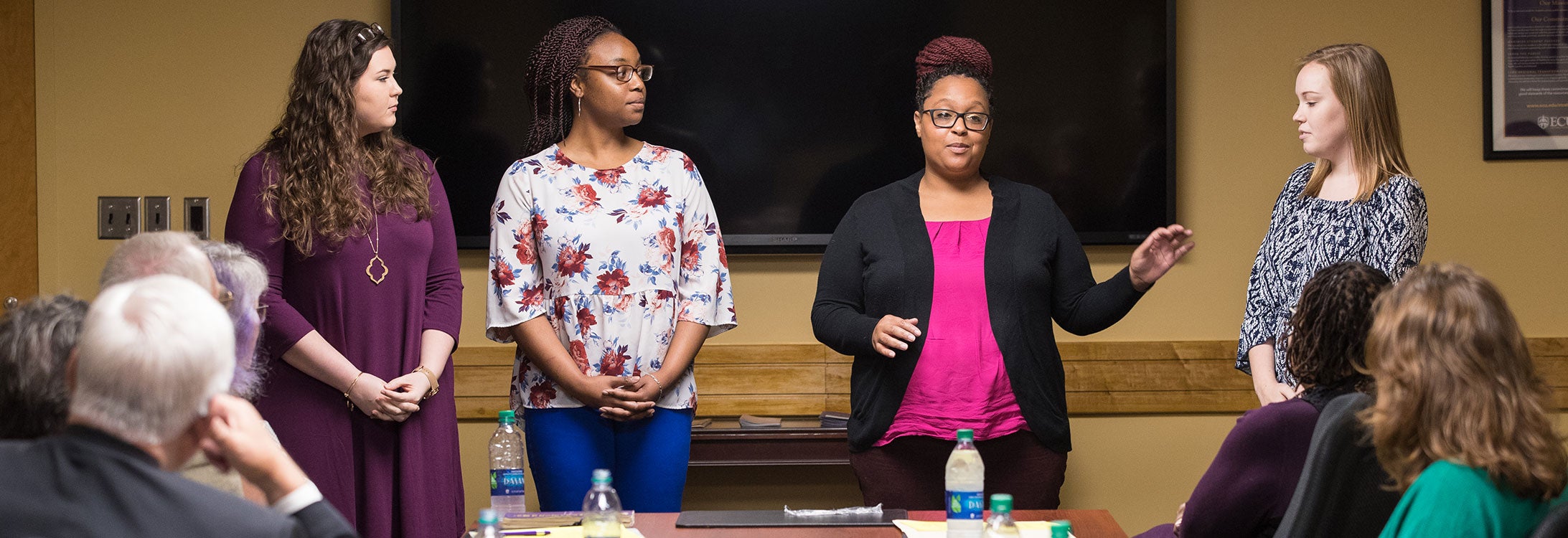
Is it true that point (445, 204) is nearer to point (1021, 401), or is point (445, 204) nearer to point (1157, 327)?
point (1021, 401)

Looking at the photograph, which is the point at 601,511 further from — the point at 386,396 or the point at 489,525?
the point at 386,396

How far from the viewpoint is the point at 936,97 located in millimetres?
2672

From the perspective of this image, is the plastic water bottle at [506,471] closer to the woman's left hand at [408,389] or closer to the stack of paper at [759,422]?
the woman's left hand at [408,389]

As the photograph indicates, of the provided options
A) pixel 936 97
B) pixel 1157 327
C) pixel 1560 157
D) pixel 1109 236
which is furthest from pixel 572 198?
pixel 1560 157

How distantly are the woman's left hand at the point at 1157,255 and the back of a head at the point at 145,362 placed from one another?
176 centimetres

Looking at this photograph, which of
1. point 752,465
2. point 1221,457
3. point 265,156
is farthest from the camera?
point 752,465

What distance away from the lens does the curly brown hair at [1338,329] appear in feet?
5.62

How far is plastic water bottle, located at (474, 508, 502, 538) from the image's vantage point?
171 centimetres

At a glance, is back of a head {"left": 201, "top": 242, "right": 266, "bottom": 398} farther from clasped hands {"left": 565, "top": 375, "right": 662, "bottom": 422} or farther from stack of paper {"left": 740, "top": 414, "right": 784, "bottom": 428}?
stack of paper {"left": 740, "top": 414, "right": 784, "bottom": 428}

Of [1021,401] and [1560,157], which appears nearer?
[1021,401]

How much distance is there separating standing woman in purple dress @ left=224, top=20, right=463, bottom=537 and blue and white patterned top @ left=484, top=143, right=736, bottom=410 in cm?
20

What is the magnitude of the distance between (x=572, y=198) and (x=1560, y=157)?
308 cm

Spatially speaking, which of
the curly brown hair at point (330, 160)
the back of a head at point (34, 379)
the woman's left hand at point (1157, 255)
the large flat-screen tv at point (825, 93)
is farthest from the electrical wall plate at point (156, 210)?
the woman's left hand at point (1157, 255)

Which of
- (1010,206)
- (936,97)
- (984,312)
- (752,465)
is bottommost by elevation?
(752,465)
